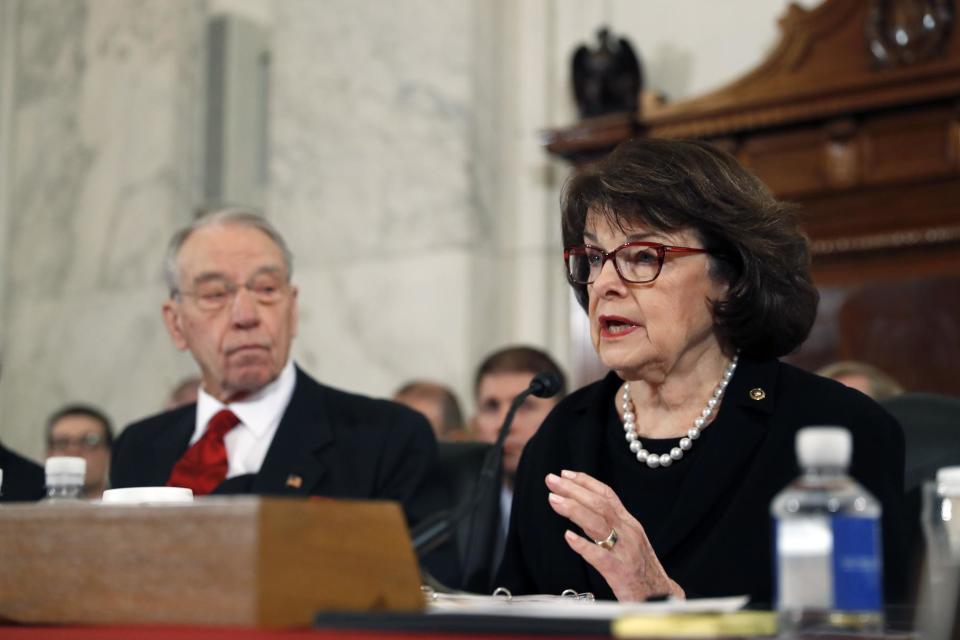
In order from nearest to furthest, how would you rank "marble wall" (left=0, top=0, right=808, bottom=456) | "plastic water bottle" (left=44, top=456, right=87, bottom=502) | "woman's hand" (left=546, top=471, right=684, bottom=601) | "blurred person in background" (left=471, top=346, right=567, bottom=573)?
"woman's hand" (left=546, top=471, right=684, bottom=601)
"plastic water bottle" (left=44, top=456, right=87, bottom=502)
"blurred person in background" (left=471, top=346, right=567, bottom=573)
"marble wall" (left=0, top=0, right=808, bottom=456)

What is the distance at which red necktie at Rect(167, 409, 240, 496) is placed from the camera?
3701mm

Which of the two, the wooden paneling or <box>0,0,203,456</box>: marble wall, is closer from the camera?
the wooden paneling

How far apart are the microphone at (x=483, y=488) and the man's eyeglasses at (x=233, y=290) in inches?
37.5

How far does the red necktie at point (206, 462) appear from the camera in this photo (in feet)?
12.1

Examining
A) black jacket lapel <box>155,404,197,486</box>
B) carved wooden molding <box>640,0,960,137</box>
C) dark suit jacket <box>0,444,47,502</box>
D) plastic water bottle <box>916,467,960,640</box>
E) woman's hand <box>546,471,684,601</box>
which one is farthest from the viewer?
carved wooden molding <box>640,0,960,137</box>

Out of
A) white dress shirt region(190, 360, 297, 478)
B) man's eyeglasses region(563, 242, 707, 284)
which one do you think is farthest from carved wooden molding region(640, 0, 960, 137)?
man's eyeglasses region(563, 242, 707, 284)

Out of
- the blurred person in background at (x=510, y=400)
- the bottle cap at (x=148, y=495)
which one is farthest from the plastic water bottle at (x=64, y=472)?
the blurred person in background at (x=510, y=400)

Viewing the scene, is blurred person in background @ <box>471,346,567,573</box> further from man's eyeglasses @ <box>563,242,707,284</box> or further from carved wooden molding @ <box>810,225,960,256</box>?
man's eyeglasses @ <box>563,242,707,284</box>

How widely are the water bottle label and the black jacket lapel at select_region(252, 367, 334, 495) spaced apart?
231cm

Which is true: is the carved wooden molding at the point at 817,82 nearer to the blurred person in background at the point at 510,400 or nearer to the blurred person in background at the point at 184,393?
the blurred person in background at the point at 510,400

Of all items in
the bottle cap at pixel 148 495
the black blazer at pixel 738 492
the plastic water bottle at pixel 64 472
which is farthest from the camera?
the black blazer at pixel 738 492

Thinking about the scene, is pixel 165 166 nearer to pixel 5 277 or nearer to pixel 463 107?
pixel 5 277

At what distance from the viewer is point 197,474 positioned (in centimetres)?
373

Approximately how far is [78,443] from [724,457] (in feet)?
13.1
